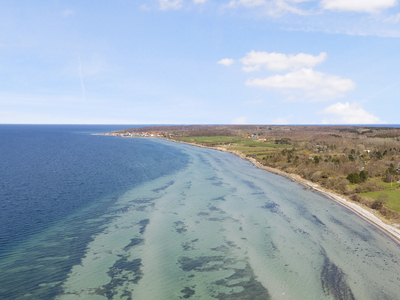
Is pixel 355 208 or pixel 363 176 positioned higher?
pixel 363 176

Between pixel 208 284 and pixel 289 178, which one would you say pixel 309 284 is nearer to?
pixel 208 284

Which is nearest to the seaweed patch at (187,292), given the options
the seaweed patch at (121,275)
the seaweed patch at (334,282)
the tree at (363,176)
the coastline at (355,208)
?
the seaweed patch at (121,275)

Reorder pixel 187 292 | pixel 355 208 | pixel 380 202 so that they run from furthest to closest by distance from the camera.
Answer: pixel 355 208
pixel 380 202
pixel 187 292

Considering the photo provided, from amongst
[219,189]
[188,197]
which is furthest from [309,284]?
[219,189]

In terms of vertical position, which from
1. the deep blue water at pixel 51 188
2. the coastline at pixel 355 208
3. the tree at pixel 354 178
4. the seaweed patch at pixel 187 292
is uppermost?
the tree at pixel 354 178

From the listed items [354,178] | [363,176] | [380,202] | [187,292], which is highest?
[363,176]

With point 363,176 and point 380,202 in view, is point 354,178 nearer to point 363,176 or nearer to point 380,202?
point 363,176

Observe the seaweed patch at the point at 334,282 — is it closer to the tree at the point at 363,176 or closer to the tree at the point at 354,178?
the tree at the point at 354,178

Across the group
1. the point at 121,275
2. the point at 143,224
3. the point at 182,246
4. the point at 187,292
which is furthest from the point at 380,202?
the point at 121,275
